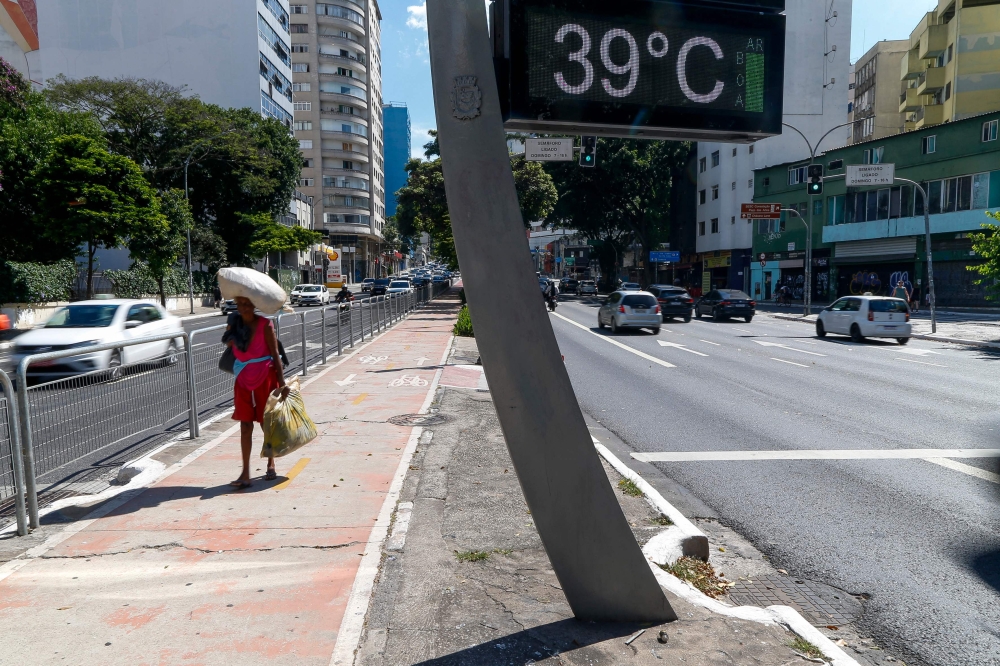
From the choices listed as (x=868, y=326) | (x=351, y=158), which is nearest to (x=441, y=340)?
(x=868, y=326)

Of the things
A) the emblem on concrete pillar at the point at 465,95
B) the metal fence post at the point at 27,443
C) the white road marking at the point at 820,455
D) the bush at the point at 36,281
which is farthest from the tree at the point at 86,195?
the emblem on concrete pillar at the point at 465,95

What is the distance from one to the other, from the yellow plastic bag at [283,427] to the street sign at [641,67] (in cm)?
308

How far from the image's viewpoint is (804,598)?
4.34 meters

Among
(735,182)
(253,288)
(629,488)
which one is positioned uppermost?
(735,182)

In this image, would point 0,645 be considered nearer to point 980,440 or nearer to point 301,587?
point 301,587

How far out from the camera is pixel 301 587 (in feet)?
13.4

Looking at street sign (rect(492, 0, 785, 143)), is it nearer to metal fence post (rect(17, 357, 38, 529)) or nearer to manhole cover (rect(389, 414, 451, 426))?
metal fence post (rect(17, 357, 38, 529))

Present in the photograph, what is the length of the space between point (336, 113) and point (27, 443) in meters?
88.6

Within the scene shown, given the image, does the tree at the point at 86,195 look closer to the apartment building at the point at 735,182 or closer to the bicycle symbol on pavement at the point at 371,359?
the bicycle symbol on pavement at the point at 371,359

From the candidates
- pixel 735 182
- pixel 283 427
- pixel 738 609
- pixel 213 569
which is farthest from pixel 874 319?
pixel 735 182

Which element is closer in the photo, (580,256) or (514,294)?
(514,294)

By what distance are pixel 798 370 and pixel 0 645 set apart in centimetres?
1454

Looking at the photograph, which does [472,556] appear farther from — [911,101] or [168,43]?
[911,101]

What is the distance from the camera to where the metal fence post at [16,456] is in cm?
490
